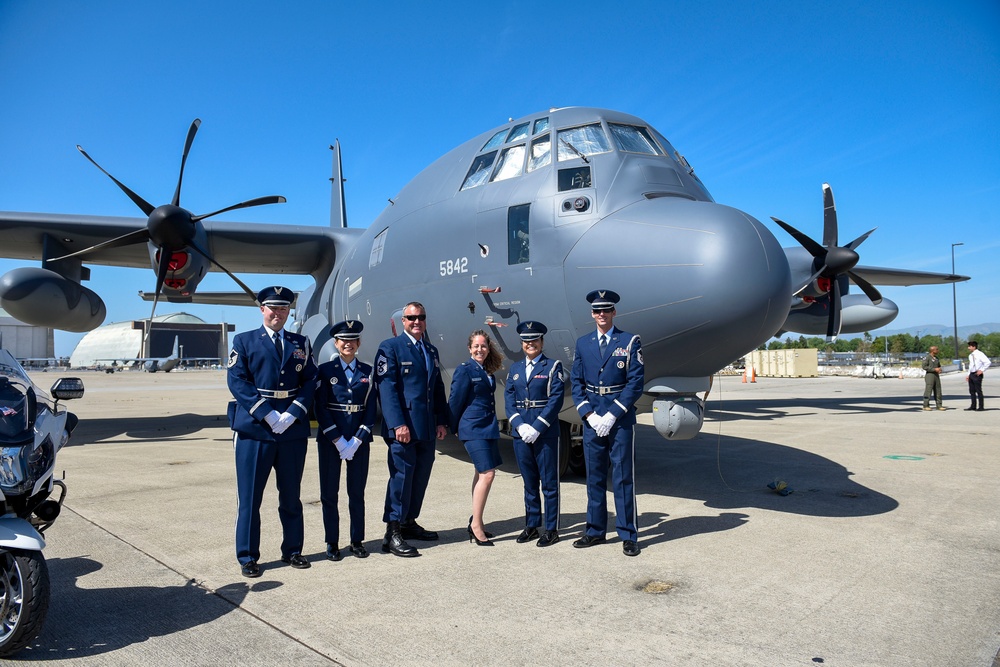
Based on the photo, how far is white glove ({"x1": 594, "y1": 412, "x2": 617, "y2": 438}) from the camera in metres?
5.21

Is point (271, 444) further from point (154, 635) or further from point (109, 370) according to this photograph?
point (109, 370)

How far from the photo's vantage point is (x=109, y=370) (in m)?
68.2

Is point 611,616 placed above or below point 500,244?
below

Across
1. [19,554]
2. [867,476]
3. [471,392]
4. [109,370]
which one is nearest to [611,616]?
[471,392]

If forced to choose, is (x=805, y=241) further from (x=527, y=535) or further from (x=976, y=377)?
(x=527, y=535)

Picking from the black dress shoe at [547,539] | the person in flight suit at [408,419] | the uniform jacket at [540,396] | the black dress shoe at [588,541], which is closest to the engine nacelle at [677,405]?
the uniform jacket at [540,396]

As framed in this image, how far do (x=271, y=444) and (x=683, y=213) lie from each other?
370cm

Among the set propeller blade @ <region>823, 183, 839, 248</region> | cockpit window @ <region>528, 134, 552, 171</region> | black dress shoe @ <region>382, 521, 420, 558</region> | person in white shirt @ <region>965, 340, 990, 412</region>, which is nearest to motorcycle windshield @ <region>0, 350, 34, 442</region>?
black dress shoe @ <region>382, 521, 420, 558</region>

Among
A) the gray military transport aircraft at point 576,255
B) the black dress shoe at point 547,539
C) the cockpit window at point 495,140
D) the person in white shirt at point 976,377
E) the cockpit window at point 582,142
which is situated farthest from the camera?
the person in white shirt at point 976,377

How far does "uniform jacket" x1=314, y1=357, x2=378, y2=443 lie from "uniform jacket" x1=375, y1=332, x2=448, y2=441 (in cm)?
14

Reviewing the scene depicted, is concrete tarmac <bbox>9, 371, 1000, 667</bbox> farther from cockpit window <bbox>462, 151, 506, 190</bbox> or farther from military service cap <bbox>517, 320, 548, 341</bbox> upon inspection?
cockpit window <bbox>462, 151, 506, 190</bbox>

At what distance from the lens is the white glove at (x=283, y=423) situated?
4.66 m

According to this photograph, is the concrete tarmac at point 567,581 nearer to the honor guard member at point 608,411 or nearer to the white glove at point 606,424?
the honor guard member at point 608,411

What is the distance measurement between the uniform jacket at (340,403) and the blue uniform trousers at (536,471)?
127cm
